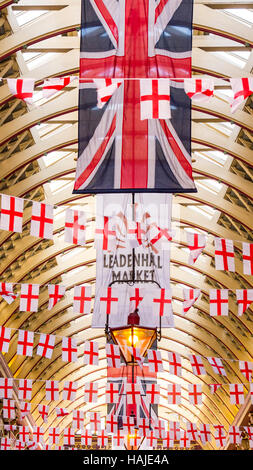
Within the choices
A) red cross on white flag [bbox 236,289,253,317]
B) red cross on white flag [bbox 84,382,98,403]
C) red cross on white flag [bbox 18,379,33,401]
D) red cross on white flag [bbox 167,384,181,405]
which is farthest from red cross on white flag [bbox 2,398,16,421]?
red cross on white flag [bbox 236,289,253,317]

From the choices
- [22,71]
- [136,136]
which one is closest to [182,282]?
[22,71]

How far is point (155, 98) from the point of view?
12719mm

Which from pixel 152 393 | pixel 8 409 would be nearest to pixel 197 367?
pixel 152 393

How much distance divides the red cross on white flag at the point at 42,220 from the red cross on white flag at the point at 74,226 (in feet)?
3.31

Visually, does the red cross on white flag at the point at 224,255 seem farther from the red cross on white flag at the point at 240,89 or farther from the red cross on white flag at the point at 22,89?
the red cross on white flag at the point at 22,89

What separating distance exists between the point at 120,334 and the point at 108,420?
16798 mm

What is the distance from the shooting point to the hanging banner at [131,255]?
20.9 metres

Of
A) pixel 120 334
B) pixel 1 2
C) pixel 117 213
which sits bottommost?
pixel 120 334

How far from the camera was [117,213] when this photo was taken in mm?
20828

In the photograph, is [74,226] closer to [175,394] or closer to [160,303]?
[160,303]

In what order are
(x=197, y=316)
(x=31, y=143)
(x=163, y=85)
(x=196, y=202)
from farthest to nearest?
(x=197, y=316) → (x=196, y=202) → (x=31, y=143) → (x=163, y=85)

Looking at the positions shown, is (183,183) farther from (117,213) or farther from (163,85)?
(117,213)

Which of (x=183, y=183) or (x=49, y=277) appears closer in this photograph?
(x=183, y=183)

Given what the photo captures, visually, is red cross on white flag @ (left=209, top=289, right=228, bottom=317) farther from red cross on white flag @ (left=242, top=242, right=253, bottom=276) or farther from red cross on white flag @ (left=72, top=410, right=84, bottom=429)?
red cross on white flag @ (left=72, top=410, right=84, bottom=429)
